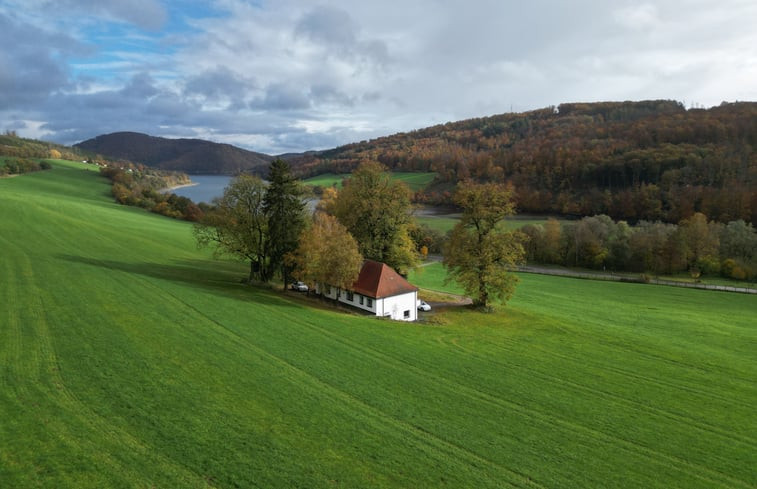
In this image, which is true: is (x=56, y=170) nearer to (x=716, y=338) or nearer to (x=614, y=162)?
(x=716, y=338)

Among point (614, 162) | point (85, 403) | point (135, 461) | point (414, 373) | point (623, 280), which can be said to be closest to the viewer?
point (135, 461)

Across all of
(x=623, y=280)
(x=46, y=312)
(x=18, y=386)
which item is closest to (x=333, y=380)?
(x=18, y=386)

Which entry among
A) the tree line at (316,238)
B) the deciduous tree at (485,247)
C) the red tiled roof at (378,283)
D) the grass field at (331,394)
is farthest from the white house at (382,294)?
the deciduous tree at (485,247)

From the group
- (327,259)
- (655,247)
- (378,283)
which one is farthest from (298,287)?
(655,247)

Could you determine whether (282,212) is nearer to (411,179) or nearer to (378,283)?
(378,283)

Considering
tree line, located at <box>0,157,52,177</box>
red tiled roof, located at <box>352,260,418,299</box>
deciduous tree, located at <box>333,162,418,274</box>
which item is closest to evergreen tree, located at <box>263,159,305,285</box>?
red tiled roof, located at <box>352,260,418,299</box>

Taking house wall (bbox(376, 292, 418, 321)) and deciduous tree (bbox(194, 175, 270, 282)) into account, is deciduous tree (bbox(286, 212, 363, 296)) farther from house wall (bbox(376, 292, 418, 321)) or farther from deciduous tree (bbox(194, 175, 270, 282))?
deciduous tree (bbox(194, 175, 270, 282))

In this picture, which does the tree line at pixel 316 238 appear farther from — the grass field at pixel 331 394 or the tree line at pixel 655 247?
the tree line at pixel 655 247
